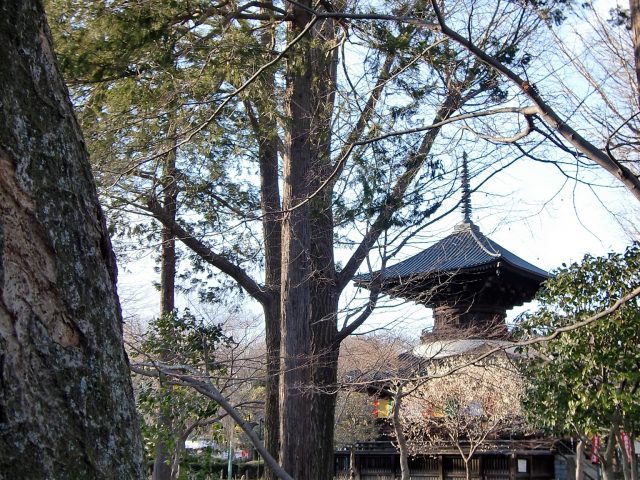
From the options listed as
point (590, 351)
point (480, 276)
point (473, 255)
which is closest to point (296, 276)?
point (590, 351)

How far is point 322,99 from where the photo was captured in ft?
26.2

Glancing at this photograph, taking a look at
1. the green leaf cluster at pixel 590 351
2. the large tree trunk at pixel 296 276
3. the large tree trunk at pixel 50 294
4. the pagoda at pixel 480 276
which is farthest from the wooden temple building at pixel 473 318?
the large tree trunk at pixel 50 294

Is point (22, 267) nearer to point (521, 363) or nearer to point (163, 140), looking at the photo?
point (163, 140)

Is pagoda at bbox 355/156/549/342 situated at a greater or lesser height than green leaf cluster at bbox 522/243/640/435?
greater

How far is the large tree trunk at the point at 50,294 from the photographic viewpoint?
1.14 metres

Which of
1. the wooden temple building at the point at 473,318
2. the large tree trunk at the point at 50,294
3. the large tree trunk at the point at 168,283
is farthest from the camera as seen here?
the wooden temple building at the point at 473,318

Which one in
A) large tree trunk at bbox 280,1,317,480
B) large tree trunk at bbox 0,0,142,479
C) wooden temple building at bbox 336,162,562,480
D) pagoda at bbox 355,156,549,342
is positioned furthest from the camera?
pagoda at bbox 355,156,549,342

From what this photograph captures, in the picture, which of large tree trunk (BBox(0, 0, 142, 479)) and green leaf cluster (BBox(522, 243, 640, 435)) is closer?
large tree trunk (BBox(0, 0, 142, 479))

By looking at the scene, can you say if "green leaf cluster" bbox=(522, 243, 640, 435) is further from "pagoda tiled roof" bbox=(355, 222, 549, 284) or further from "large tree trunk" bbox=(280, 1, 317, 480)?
"pagoda tiled roof" bbox=(355, 222, 549, 284)

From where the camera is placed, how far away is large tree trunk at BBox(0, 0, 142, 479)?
1.14 meters

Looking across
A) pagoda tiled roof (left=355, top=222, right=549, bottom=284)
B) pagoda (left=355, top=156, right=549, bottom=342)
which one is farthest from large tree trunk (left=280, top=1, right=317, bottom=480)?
pagoda tiled roof (left=355, top=222, right=549, bottom=284)

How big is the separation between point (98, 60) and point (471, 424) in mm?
10686

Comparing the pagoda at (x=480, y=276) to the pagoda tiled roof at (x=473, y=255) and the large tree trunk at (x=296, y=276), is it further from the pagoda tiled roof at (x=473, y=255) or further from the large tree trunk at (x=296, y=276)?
the large tree trunk at (x=296, y=276)

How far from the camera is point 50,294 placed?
48.1 inches
